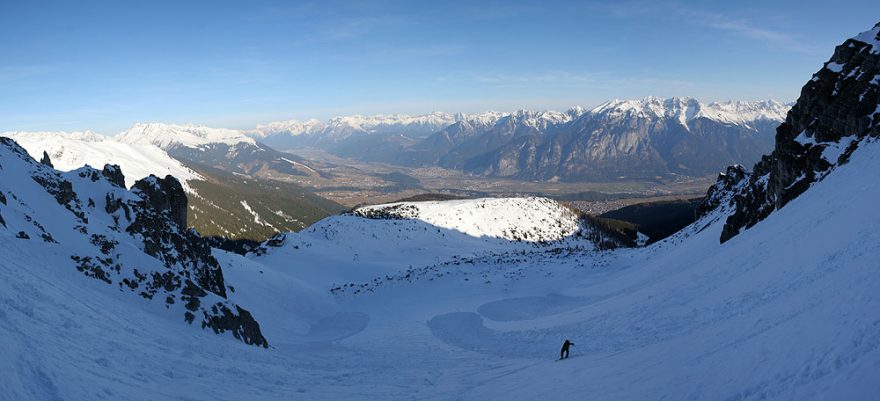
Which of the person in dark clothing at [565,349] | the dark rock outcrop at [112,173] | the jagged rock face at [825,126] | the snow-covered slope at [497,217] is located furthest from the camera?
the snow-covered slope at [497,217]

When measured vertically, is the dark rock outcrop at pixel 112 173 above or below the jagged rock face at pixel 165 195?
above

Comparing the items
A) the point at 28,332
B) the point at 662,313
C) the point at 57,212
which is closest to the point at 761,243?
the point at 662,313

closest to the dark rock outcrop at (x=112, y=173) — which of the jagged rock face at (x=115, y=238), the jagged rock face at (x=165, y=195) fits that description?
the jagged rock face at (x=165, y=195)

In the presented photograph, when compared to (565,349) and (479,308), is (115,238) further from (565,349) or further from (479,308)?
(479,308)

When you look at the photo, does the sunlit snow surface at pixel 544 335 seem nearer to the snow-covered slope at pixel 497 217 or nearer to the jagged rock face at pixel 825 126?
Answer: the jagged rock face at pixel 825 126

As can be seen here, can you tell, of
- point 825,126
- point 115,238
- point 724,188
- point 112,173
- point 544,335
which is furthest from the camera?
point 724,188

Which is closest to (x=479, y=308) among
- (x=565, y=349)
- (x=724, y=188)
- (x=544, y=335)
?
(x=544, y=335)
